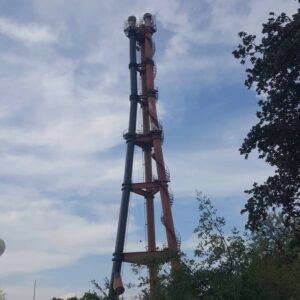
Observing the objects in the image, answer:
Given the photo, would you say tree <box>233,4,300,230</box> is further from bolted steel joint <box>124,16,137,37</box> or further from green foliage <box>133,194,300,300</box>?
bolted steel joint <box>124,16,137,37</box>

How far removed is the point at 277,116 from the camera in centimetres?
2239

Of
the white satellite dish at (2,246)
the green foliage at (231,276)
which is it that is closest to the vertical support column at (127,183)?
the green foliage at (231,276)

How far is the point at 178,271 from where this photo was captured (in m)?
24.0

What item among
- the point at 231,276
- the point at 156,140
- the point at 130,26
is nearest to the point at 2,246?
the point at 231,276

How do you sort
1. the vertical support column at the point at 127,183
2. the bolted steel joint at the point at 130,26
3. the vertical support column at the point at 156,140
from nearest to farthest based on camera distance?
the vertical support column at the point at 156,140 < the vertical support column at the point at 127,183 < the bolted steel joint at the point at 130,26

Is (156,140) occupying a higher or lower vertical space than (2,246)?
higher

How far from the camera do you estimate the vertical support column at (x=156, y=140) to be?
57188 millimetres

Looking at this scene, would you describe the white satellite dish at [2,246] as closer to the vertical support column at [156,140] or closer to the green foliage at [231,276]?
the green foliage at [231,276]

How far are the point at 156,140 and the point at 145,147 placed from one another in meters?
2.10

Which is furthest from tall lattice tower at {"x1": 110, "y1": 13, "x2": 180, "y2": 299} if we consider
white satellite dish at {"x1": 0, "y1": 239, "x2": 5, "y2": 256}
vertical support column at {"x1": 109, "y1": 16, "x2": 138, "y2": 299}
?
white satellite dish at {"x1": 0, "y1": 239, "x2": 5, "y2": 256}

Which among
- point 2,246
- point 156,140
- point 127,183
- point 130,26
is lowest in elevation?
point 2,246

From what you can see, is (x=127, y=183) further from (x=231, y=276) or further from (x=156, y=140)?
(x=231, y=276)

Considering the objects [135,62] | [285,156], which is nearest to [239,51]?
[285,156]

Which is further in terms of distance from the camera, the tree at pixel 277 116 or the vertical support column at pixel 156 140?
the vertical support column at pixel 156 140
